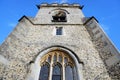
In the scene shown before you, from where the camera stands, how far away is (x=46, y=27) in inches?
461

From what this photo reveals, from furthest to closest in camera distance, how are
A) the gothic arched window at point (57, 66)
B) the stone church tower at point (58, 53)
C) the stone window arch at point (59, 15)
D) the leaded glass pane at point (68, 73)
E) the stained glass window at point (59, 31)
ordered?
the stone window arch at point (59, 15) → the stained glass window at point (59, 31) → the gothic arched window at point (57, 66) → the leaded glass pane at point (68, 73) → the stone church tower at point (58, 53)

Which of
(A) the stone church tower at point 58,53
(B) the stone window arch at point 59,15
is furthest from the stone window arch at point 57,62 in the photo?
(B) the stone window arch at point 59,15

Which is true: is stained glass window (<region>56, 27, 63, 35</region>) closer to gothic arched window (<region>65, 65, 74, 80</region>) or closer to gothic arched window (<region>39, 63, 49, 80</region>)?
gothic arched window (<region>39, 63, 49, 80</region>)

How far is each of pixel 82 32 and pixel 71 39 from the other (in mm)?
1295

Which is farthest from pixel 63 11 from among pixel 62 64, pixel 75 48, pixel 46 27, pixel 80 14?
pixel 62 64

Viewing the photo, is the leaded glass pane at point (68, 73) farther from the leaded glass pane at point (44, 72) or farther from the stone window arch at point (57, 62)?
the leaded glass pane at point (44, 72)

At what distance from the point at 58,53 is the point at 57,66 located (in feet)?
2.90

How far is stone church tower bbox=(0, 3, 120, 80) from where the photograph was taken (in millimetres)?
7289

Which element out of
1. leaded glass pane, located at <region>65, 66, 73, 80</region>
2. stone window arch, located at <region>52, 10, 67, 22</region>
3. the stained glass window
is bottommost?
leaded glass pane, located at <region>65, 66, 73, 80</region>

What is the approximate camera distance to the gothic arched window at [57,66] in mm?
7508

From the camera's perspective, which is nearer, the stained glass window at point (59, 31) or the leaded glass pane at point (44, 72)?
the leaded glass pane at point (44, 72)

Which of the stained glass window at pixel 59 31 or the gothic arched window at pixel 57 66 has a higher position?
the stained glass window at pixel 59 31

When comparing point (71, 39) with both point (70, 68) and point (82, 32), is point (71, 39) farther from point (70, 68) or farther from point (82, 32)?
point (70, 68)

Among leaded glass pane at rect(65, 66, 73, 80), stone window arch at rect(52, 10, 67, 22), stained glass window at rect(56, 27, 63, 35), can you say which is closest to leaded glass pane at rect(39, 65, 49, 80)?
leaded glass pane at rect(65, 66, 73, 80)
